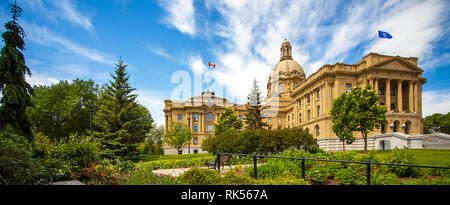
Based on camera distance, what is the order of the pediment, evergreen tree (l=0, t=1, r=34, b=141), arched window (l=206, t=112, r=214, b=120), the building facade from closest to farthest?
1. evergreen tree (l=0, t=1, r=34, b=141)
2. the pediment
3. the building facade
4. arched window (l=206, t=112, r=214, b=120)

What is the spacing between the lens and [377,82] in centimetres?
3619

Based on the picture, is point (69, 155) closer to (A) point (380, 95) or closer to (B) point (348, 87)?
(B) point (348, 87)

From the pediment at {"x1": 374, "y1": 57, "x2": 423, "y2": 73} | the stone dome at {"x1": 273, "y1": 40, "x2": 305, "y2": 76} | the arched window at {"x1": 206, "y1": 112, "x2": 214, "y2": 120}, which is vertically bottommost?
the arched window at {"x1": 206, "y1": 112, "x2": 214, "y2": 120}

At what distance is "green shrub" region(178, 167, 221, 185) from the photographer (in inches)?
249

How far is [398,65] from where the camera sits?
1469 inches

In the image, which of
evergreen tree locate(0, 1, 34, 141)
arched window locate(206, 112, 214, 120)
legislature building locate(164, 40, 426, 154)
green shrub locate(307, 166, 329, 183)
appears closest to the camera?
green shrub locate(307, 166, 329, 183)

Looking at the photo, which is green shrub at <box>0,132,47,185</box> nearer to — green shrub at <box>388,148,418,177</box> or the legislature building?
green shrub at <box>388,148,418,177</box>

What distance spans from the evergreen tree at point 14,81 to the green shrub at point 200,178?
10074 millimetres

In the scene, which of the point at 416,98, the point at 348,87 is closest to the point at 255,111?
the point at 348,87

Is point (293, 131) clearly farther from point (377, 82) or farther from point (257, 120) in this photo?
point (377, 82)

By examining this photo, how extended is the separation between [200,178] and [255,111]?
30.3 m

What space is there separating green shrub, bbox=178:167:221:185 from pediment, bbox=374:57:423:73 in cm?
3993

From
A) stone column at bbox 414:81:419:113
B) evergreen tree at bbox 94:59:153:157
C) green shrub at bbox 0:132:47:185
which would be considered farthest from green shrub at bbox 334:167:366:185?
stone column at bbox 414:81:419:113
